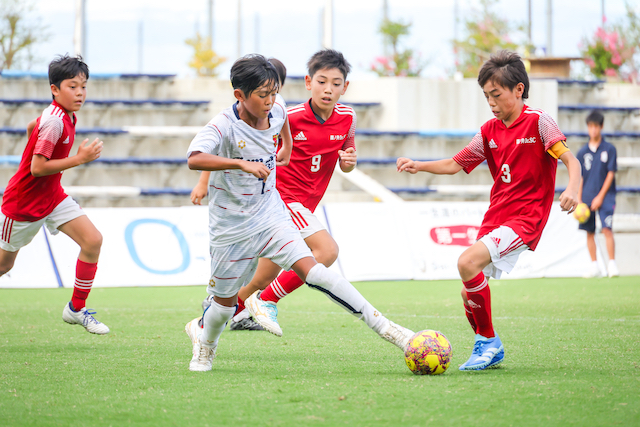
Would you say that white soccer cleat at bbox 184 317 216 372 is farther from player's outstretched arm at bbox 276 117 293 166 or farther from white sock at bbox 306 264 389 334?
player's outstretched arm at bbox 276 117 293 166

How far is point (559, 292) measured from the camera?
9.55m

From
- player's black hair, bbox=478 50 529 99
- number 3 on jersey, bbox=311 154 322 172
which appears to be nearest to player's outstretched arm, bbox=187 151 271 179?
player's black hair, bbox=478 50 529 99

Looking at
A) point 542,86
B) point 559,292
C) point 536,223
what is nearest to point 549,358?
point 536,223

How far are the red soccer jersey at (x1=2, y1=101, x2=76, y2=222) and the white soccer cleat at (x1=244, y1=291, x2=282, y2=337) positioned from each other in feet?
5.41

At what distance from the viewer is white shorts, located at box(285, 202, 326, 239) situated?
617cm

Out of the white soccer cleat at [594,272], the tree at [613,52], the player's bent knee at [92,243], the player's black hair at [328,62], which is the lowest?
the white soccer cleat at [594,272]

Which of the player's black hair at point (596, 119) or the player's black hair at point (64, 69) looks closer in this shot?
the player's black hair at point (64, 69)

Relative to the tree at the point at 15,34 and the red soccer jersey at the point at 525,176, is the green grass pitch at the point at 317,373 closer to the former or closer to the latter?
the red soccer jersey at the point at 525,176

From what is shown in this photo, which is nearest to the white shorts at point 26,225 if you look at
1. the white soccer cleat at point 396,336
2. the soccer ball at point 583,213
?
the white soccer cleat at point 396,336

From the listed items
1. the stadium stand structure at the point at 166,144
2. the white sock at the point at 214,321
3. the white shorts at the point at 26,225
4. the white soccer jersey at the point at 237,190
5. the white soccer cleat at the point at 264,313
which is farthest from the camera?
the stadium stand structure at the point at 166,144

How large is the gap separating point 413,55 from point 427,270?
77.0ft

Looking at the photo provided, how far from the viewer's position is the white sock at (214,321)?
4629 mm

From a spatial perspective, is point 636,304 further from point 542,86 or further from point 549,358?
point 542,86

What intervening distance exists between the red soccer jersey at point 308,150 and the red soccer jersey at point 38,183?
5.40 feet
